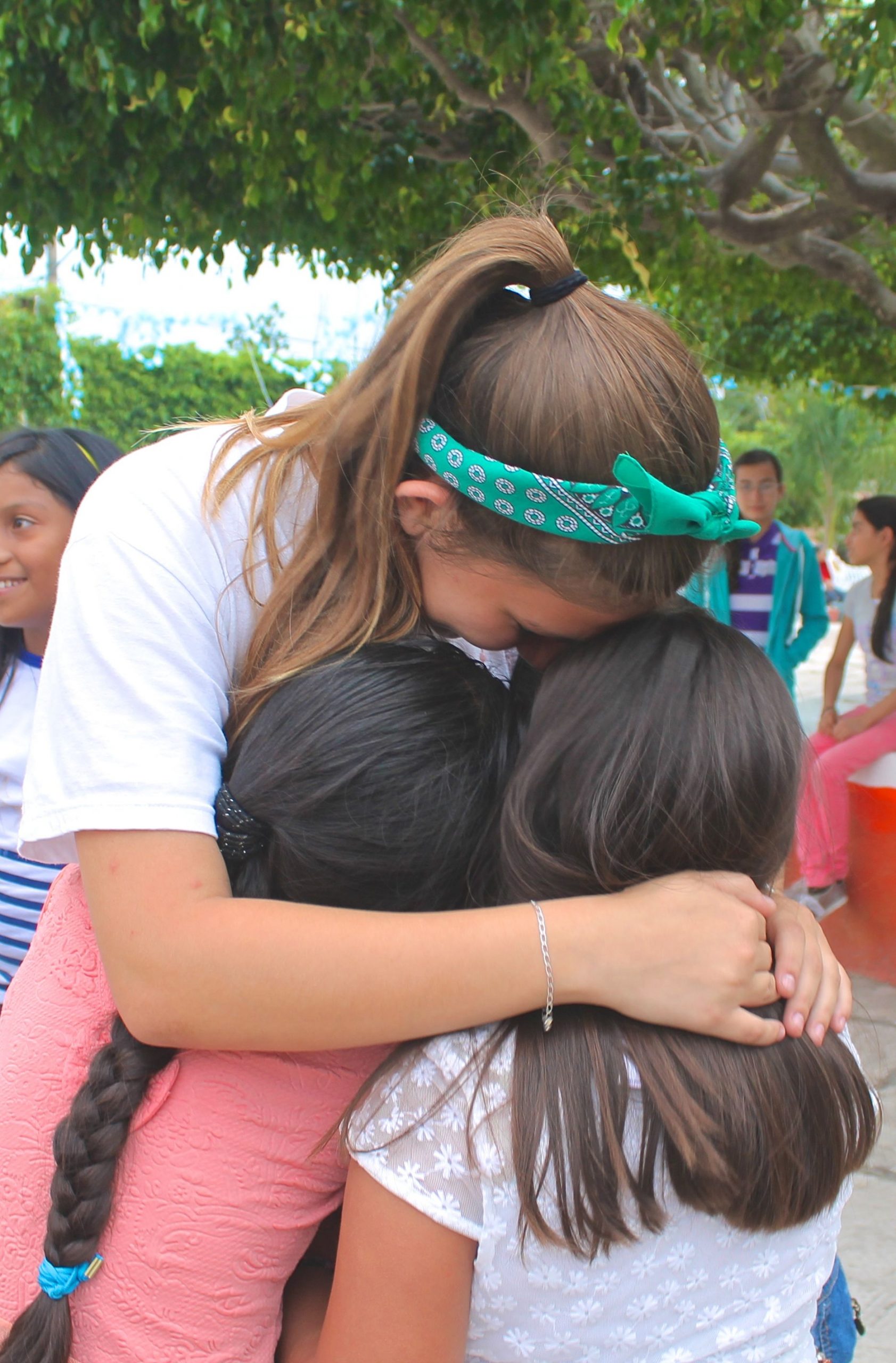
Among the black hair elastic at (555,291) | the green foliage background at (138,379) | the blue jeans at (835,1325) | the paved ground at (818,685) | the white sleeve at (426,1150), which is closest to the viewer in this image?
the white sleeve at (426,1150)

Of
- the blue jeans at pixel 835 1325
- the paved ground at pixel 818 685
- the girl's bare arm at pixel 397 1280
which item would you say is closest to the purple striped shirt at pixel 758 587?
the paved ground at pixel 818 685

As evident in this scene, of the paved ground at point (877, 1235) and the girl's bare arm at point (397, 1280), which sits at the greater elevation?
the girl's bare arm at point (397, 1280)

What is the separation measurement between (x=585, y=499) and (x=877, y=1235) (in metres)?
2.49

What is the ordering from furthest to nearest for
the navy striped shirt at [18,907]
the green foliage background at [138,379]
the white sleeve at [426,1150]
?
the green foliage background at [138,379] < the navy striped shirt at [18,907] < the white sleeve at [426,1150]

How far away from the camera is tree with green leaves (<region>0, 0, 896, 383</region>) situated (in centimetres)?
371

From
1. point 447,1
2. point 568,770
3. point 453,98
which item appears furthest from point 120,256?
point 568,770

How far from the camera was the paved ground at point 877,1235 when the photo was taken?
8.23 feet

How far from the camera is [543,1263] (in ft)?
3.40

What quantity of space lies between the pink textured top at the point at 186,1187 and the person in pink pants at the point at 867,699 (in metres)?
3.37

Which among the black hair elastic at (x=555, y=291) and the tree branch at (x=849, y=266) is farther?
the tree branch at (x=849, y=266)

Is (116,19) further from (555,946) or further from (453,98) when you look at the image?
(555,946)

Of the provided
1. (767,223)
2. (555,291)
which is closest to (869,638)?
(767,223)

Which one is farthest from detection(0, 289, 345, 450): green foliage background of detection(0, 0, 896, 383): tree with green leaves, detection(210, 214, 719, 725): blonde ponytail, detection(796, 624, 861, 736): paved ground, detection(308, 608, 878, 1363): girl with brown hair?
detection(308, 608, 878, 1363): girl with brown hair

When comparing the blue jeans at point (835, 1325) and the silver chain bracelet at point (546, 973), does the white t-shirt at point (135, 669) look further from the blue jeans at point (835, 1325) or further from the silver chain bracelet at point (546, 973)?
the blue jeans at point (835, 1325)
